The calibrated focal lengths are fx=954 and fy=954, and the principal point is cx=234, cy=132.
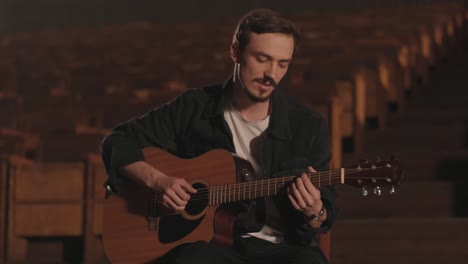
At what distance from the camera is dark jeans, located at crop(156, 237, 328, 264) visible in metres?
0.93

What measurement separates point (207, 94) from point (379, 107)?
1099 millimetres

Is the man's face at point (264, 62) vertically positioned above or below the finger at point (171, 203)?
above

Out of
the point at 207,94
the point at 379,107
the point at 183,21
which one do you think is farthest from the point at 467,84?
the point at 183,21

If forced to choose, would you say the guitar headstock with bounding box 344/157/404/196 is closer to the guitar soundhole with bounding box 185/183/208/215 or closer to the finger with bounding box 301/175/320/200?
the finger with bounding box 301/175/320/200

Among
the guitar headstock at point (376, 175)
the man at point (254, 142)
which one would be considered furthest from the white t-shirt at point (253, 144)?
the guitar headstock at point (376, 175)

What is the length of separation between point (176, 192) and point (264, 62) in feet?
0.53

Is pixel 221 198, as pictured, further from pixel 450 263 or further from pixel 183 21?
pixel 183 21

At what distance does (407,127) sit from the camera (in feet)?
6.55

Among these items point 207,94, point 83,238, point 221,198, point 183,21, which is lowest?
point 83,238

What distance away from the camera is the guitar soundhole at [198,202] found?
98 centimetres

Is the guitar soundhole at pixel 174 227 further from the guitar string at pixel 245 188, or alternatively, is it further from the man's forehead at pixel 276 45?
the man's forehead at pixel 276 45

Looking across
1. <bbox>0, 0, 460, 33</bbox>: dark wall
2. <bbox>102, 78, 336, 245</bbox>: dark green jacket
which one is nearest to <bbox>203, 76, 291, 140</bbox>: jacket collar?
<bbox>102, 78, 336, 245</bbox>: dark green jacket

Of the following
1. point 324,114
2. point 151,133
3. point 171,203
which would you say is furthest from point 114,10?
point 171,203

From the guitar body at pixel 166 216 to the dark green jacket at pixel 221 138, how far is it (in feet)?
0.07
